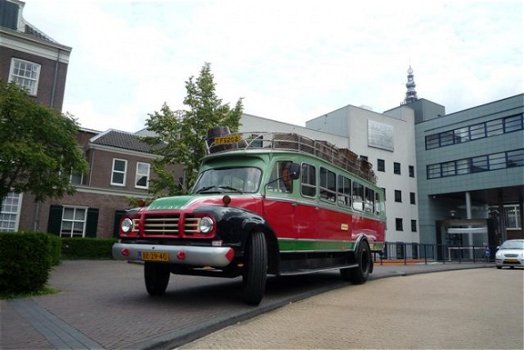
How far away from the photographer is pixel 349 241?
1095 cm

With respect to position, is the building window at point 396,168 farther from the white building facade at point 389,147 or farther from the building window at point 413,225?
the building window at point 413,225

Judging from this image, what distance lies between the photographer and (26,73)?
2289 cm

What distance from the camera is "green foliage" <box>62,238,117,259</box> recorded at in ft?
67.8

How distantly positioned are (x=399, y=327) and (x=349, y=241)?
4.94 metres

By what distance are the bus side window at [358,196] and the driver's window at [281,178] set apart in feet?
12.8

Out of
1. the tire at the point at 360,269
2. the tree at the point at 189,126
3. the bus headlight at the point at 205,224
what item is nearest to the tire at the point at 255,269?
the bus headlight at the point at 205,224

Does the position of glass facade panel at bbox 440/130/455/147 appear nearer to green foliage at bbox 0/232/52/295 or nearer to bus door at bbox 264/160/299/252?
bus door at bbox 264/160/299/252

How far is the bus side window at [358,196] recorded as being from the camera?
11.8 m

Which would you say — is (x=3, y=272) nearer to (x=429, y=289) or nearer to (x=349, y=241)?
(x=349, y=241)

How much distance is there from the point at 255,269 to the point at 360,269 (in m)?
5.40

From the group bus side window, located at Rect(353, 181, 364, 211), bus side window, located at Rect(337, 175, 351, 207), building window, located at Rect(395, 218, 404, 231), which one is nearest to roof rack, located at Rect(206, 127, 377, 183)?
bus side window, located at Rect(337, 175, 351, 207)

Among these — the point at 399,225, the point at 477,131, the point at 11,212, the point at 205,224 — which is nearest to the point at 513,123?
the point at 477,131

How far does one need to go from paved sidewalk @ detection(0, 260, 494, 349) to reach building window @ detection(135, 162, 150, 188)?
61.6 feet

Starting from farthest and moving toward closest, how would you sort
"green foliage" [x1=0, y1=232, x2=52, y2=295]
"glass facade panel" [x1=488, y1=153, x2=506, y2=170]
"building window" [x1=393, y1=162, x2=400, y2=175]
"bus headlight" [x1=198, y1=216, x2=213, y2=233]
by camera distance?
"building window" [x1=393, y1=162, x2=400, y2=175] < "glass facade panel" [x1=488, y1=153, x2=506, y2=170] < "green foliage" [x1=0, y1=232, x2=52, y2=295] < "bus headlight" [x1=198, y1=216, x2=213, y2=233]
